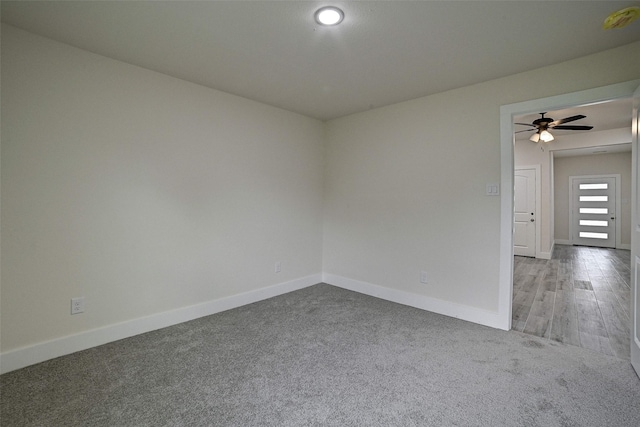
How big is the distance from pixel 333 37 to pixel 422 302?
9.25 feet

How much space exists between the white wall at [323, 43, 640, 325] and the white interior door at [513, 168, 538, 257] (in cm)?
431

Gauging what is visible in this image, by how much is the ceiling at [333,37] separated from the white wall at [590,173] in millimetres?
7368

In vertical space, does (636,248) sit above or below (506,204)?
below

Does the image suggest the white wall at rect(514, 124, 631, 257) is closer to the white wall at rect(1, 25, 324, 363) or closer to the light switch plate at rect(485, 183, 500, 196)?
the light switch plate at rect(485, 183, 500, 196)

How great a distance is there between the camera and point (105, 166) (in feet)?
8.06

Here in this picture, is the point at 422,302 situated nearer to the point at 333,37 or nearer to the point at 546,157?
the point at 333,37

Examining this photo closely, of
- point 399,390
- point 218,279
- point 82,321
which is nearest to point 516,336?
point 399,390

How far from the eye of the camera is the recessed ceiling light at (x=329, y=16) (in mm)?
1799

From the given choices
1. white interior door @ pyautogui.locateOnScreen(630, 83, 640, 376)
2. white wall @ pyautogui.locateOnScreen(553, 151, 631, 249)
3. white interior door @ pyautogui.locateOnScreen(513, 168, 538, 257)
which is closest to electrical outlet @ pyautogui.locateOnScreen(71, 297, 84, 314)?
white interior door @ pyautogui.locateOnScreen(630, 83, 640, 376)

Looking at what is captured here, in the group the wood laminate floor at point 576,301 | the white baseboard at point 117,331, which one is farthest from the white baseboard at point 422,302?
the white baseboard at point 117,331

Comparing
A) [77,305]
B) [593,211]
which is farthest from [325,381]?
[593,211]

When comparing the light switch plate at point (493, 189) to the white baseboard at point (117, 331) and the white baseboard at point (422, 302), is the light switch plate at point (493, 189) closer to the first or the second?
the white baseboard at point (422, 302)

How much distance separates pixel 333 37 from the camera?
2105 mm

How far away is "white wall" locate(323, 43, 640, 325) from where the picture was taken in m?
2.74
